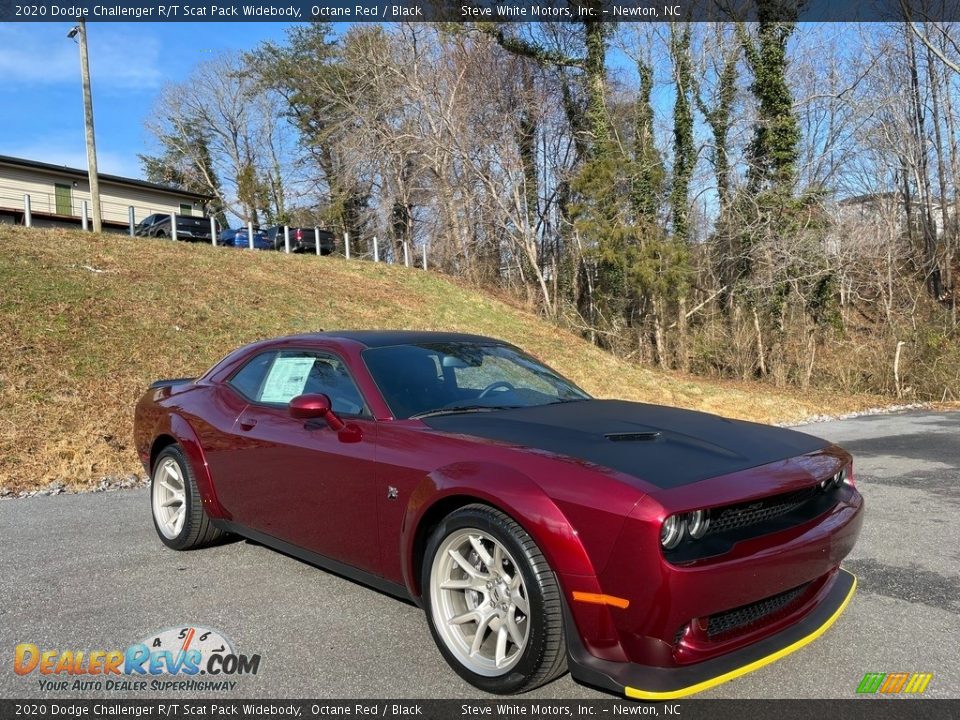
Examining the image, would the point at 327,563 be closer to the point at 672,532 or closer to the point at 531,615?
the point at 531,615

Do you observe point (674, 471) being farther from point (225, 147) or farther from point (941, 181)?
point (225, 147)

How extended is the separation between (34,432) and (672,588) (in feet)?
27.6

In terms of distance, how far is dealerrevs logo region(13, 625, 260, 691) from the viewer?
3.02 m

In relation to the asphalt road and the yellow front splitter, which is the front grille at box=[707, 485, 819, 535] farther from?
the asphalt road

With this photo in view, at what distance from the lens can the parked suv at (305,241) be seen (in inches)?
1045

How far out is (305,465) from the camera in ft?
12.4

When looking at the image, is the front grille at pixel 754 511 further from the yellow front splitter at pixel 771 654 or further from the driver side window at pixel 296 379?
the driver side window at pixel 296 379

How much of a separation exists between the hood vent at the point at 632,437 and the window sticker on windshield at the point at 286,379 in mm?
1922

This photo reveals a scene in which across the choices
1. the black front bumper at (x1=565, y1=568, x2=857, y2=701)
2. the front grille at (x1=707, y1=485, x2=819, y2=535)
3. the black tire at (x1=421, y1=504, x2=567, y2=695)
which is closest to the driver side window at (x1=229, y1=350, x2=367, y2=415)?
the black tire at (x1=421, y1=504, x2=567, y2=695)

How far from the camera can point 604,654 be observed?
2.51 meters

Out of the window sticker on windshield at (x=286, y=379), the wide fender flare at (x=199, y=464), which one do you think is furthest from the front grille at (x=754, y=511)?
the wide fender flare at (x=199, y=464)

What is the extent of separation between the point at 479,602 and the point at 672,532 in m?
0.91

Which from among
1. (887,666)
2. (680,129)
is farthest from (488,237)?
(887,666)

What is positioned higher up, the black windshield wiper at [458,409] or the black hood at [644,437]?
the black windshield wiper at [458,409]
